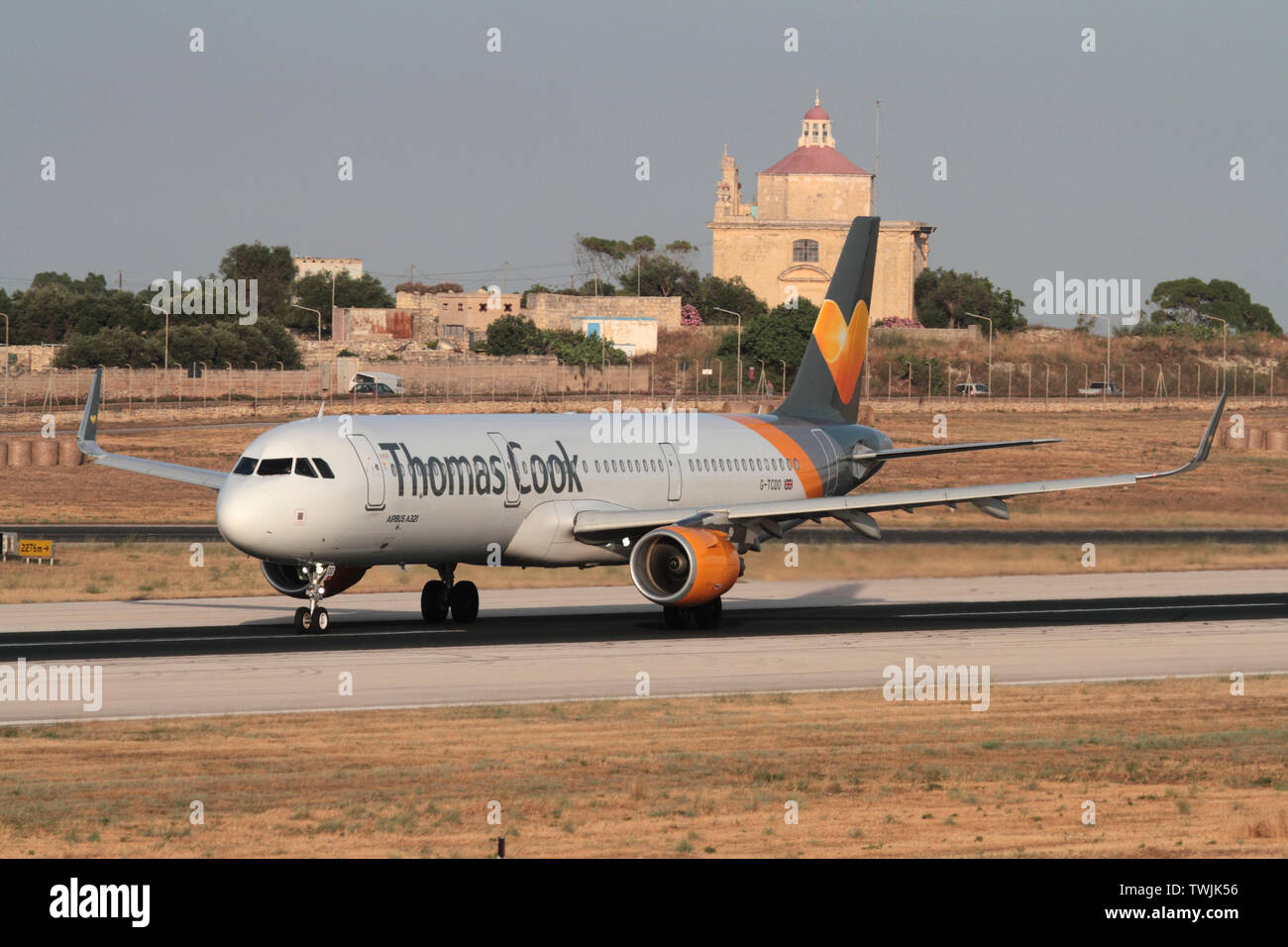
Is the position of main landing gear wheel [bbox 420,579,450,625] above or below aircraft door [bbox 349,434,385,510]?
below

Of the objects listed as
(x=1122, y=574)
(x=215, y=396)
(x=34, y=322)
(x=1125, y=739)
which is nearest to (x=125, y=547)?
(x=1122, y=574)

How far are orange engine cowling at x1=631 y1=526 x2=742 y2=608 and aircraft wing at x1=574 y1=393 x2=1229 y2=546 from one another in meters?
0.51

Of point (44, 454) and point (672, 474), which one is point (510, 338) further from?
point (672, 474)

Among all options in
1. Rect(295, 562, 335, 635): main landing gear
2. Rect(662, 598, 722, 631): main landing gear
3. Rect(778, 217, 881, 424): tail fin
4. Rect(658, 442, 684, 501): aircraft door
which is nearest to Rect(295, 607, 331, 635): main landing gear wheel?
Rect(295, 562, 335, 635): main landing gear

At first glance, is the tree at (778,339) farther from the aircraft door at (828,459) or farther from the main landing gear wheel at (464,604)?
the main landing gear wheel at (464,604)

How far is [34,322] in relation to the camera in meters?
174

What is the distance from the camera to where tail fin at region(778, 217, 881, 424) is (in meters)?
46.8

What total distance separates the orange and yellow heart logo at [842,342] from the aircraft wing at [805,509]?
10205 mm

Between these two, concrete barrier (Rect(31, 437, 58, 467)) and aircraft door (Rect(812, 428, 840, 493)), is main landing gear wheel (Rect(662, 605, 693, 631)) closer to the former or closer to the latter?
aircraft door (Rect(812, 428, 840, 493))

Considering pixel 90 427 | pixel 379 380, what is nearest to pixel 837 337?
pixel 90 427

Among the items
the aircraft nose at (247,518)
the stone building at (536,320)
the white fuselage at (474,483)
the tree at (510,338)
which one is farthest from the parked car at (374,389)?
the aircraft nose at (247,518)

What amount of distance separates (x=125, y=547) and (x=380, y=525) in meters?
23.8

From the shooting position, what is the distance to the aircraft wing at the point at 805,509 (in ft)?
117

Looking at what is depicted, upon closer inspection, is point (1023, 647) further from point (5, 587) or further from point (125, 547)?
point (125, 547)
